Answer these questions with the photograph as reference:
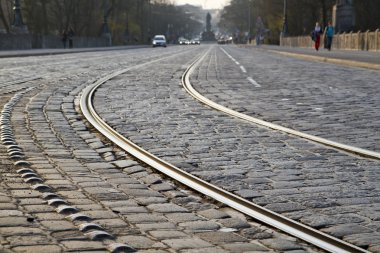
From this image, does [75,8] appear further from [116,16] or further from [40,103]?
[40,103]

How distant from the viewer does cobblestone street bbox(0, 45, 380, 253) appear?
4.40m

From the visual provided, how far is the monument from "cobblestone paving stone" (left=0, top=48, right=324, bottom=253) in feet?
159

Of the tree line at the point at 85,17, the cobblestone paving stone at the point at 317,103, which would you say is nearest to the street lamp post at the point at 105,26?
the tree line at the point at 85,17

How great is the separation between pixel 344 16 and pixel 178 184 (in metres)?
52.0

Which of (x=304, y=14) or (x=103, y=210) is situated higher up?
(x=304, y=14)

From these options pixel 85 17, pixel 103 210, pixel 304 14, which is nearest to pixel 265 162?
pixel 103 210

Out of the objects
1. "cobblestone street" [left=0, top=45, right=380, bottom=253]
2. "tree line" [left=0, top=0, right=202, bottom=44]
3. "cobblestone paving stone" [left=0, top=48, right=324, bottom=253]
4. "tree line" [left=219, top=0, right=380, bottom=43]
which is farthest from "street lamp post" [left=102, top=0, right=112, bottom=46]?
"cobblestone paving stone" [left=0, top=48, right=324, bottom=253]

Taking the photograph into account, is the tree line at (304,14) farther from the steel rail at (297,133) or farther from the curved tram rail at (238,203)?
the curved tram rail at (238,203)

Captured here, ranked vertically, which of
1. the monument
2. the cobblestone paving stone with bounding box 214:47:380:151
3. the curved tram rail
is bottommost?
the cobblestone paving stone with bounding box 214:47:380:151

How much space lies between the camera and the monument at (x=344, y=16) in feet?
177

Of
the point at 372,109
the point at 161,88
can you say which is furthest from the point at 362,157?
the point at 161,88

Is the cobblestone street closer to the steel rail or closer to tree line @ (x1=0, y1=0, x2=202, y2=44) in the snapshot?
the steel rail

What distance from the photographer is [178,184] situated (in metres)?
6.02

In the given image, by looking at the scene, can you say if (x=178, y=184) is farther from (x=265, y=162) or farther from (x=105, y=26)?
(x=105, y=26)
